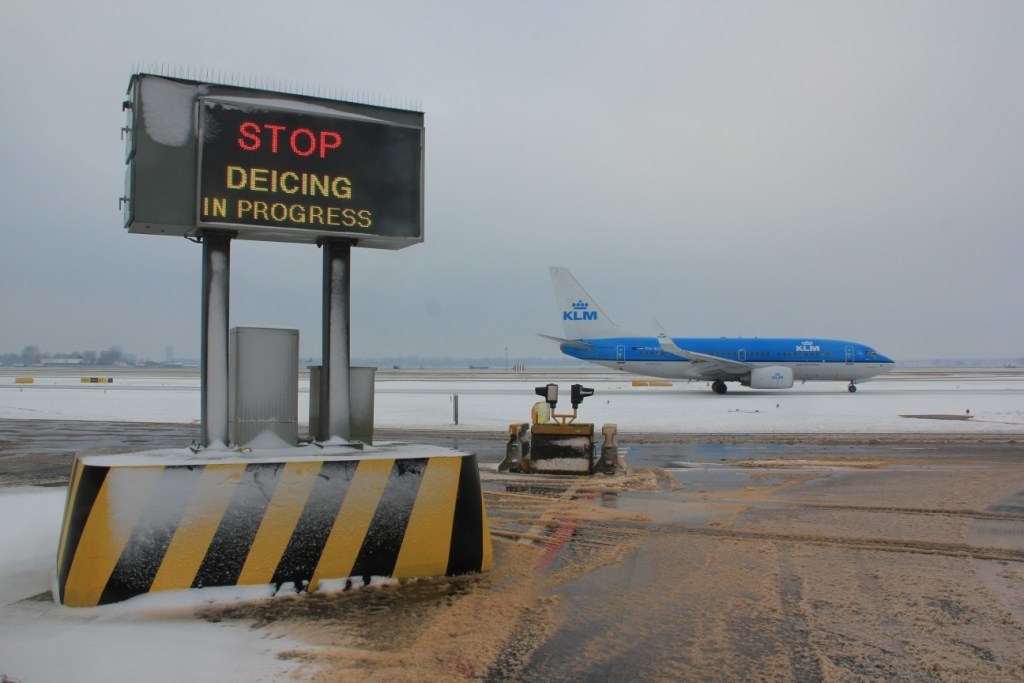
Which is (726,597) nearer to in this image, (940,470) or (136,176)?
(136,176)

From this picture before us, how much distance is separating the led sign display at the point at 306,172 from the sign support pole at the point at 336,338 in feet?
1.53

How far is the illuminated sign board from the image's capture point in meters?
6.13

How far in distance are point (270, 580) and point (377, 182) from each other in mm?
3535

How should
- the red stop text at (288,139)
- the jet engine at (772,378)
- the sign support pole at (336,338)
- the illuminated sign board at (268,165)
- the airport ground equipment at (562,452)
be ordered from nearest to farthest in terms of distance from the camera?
the illuminated sign board at (268,165) → the red stop text at (288,139) → the sign support pole at (336,338) → the airport ground equipment at (562,452) → the jet engine at (772,378)

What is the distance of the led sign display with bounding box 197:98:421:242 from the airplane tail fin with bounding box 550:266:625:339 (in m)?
38.0

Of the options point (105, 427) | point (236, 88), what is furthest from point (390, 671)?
point (105, 427)

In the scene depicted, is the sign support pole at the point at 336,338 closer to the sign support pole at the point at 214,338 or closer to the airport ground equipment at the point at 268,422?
the airport ground equipment at the point at 268,422

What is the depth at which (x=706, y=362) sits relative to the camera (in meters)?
41.7

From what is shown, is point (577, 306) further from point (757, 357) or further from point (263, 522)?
point (263, 522)

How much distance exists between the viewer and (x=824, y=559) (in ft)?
21.7

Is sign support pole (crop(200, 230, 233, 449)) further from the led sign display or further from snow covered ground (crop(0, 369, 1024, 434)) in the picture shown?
snow covered ground (crop(0, 369, 1024, 434))

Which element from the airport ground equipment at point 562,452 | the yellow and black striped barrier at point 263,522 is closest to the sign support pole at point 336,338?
the yellow and black striped barrier at point 263,522

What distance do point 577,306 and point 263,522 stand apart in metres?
40.1

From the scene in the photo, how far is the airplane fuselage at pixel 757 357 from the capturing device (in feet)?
137
